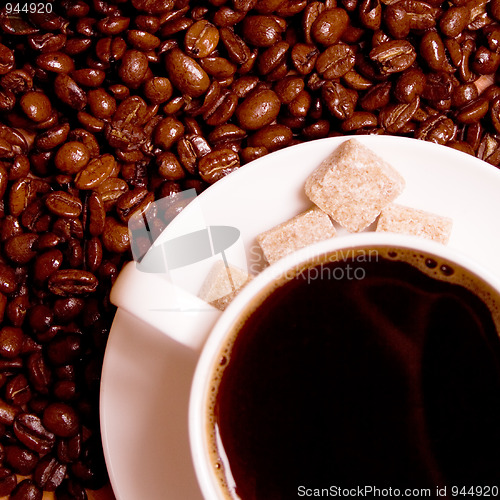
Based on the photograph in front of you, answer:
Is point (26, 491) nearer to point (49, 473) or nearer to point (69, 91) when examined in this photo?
point (49, 473)

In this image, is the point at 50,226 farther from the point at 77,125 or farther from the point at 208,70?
the point at 208,70

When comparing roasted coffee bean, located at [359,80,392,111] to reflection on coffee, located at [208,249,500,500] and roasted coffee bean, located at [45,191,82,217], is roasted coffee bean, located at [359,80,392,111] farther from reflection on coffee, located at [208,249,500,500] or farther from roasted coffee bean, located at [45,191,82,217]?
roasted coffee bean, located at [45,191,82,217]

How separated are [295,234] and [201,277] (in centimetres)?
22

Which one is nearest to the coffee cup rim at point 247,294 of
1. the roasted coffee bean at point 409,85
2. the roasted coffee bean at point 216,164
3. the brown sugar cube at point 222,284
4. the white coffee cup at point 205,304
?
the white coffee cup at point 205,304

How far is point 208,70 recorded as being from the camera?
1.52m

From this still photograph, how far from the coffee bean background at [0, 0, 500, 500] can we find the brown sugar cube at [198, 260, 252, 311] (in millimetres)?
306

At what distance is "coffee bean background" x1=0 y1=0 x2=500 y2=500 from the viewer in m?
1.50

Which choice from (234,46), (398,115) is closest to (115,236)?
(234,46)

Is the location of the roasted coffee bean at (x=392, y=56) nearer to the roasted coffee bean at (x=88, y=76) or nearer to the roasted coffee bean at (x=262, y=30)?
the roasted coffee bean at (x=262, y=30)

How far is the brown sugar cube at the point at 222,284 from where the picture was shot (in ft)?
4.08

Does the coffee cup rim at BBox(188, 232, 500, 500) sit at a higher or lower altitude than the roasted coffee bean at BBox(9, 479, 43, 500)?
higher

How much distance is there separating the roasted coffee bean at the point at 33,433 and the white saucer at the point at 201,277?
0.33 m

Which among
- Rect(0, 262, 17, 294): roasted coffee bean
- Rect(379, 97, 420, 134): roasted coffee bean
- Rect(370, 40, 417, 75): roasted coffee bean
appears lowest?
Rect(0, 262, 17, 294): roasted coffee bean

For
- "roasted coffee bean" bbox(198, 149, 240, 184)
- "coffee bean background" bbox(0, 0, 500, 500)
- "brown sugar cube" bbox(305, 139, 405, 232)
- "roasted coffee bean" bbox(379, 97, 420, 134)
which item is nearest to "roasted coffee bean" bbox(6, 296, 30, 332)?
"coffee bean background" bbox(0, 0, 500, 500)
